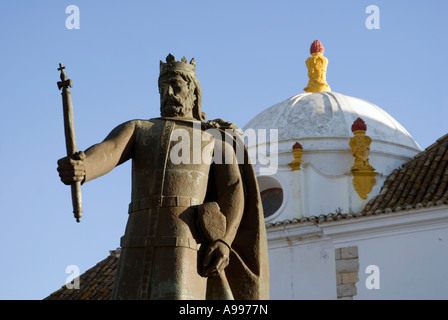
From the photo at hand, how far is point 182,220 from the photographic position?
5.79 meters

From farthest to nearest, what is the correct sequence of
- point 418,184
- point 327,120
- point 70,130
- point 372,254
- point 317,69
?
point 317,69 → point 327,120 → point 418,184 → point 372,254 → point 70,130

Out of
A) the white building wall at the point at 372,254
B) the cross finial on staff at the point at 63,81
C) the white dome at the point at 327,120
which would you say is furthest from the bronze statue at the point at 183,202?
the white dome at the point at 327,120

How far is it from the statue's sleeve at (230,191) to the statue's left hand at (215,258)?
0.10 meters

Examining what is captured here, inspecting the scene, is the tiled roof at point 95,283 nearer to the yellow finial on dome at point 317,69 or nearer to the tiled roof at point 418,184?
the tiled roof at point 418,184

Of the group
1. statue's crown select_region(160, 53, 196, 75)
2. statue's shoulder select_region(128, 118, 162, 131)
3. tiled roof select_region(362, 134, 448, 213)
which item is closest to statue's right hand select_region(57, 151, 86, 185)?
statue's shoulder select_region(128, 118, 162, 131)

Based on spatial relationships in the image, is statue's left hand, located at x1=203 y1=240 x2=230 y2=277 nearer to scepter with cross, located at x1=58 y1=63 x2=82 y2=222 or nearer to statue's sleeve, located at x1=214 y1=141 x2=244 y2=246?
statue's sleeve, located at x1=214 y1=141 x2=244 y2=246

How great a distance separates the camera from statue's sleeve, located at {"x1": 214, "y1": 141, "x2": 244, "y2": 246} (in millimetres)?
6008

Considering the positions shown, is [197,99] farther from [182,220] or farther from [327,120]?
[327,120]

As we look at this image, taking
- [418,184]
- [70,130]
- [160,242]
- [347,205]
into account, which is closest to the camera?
[70,130]

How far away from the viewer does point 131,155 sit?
240 inches

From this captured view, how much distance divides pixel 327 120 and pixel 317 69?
7.57 feet

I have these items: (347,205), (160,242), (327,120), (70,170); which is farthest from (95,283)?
(70,170)

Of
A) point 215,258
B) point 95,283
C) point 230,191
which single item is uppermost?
point 95,283

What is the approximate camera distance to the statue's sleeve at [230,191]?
6.01 m
